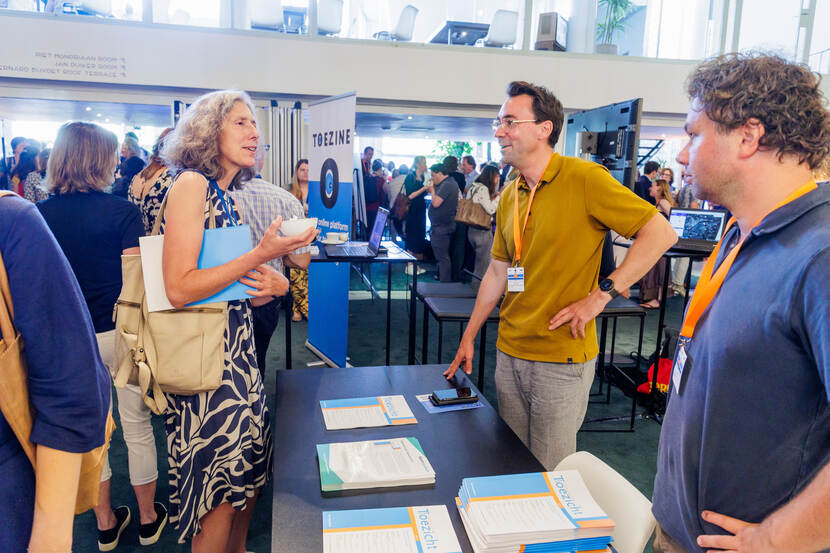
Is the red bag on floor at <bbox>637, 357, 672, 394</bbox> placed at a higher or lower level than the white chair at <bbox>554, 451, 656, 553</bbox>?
lower

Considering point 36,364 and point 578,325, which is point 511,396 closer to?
point 578,325

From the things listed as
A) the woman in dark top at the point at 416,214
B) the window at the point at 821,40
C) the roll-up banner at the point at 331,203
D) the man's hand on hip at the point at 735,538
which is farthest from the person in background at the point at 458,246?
the man's hand on hip at the point at 735,538

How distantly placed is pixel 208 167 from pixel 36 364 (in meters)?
0.81

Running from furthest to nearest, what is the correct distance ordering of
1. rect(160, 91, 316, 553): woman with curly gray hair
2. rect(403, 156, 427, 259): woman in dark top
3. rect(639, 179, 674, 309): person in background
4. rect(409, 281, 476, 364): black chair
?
rect(403, 156, 427, 259): woman in dark top → rect(639, 179, 674, 309): person in background → rect(409, 281, 476, 364): black chair → rect(160, 91, 316, 553): woman with curly gray hair

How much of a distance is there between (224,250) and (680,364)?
1078mm

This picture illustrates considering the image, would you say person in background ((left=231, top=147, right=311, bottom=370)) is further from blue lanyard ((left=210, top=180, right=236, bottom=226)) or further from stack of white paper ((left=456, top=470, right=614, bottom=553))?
stack of white paper ((left=456, top=470, right=614, bottom=553))

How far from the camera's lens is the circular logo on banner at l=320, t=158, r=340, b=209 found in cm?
376

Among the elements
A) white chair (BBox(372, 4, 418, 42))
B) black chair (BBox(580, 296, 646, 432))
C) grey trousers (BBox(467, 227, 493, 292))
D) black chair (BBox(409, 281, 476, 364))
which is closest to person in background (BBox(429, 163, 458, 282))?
grey trousers (BBox(467, 227, 493, 292))

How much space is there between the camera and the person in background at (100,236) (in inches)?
74.8

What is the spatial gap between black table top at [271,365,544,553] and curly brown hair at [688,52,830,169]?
0.84 m

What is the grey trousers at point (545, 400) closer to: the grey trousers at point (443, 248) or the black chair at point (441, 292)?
the black chair at point (441, 292)

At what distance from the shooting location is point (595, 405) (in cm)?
353

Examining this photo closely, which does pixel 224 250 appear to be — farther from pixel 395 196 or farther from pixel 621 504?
pixel 395 196

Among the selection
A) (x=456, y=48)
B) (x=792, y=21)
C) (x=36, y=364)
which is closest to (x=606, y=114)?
(x=36, y=364)
